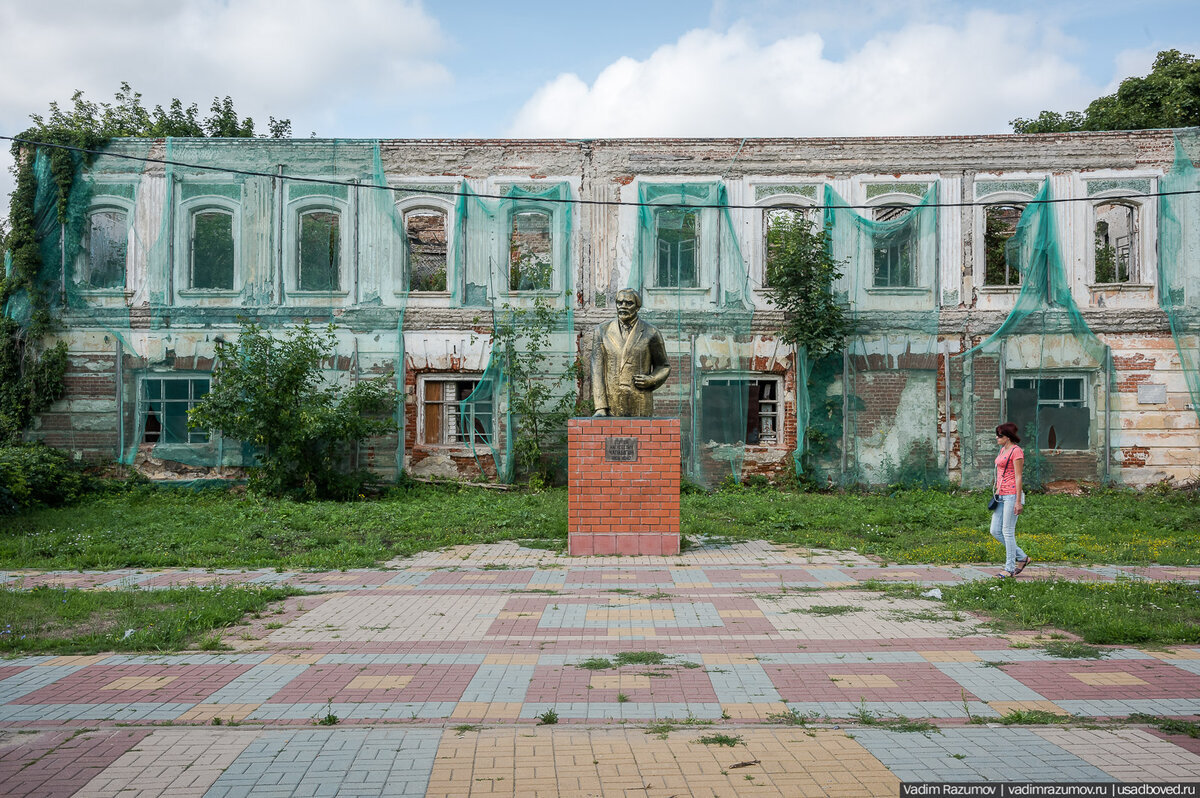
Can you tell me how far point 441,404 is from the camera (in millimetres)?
17438

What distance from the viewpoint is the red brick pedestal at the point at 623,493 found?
9.99 metres

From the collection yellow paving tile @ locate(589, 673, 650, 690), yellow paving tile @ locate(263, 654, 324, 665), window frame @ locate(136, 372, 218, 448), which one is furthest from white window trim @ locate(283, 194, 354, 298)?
yellow paving tile @ locate(589, 673, 650, 690)

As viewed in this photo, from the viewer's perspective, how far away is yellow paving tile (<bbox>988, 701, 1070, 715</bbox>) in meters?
4.59

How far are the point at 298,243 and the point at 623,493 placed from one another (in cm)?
1070

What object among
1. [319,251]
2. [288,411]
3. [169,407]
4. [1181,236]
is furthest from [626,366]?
[1181,236]

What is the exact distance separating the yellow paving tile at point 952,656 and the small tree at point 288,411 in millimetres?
11785

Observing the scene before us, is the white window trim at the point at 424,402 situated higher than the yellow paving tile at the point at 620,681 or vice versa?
the white window trim at the point at 424,402

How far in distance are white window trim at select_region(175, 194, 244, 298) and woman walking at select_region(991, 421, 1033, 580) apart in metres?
14.5

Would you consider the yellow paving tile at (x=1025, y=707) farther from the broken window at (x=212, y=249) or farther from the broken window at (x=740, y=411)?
the broken window at (x=212, y=249)

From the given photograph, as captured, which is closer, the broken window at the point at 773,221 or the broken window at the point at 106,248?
the broken window at the point at 773,221

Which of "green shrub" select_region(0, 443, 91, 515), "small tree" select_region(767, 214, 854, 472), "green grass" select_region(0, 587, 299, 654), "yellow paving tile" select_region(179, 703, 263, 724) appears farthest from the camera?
"small tree" select_region(767, 214, 854, 472)

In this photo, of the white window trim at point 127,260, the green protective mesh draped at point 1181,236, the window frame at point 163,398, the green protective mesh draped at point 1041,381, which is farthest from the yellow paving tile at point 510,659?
the green protective mesh draped at point 1181,236

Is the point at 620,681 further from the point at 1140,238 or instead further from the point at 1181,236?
the point at 1181,236

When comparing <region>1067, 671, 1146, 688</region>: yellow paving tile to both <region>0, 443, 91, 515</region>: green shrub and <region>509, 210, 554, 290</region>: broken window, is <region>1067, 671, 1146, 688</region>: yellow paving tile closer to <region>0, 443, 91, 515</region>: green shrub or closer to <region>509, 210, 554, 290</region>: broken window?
<region>509, 210, 554, 290</region>: broken window
